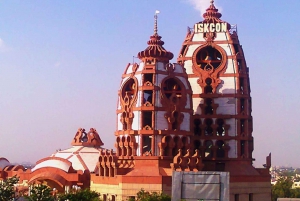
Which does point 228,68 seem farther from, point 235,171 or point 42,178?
point 42,178

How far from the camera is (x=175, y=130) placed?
47344 millimetres

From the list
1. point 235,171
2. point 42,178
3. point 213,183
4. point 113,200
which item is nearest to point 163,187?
point 113,200

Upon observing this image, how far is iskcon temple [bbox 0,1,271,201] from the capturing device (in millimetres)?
46906

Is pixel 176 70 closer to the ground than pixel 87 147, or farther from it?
farther from it

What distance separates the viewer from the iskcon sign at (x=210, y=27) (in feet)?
184

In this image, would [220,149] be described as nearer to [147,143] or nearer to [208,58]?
[208,58]

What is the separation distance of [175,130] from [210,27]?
44.0 feet

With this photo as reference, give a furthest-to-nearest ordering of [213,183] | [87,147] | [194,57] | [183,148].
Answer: [87,147], [194,57], [183,148], [213,183]

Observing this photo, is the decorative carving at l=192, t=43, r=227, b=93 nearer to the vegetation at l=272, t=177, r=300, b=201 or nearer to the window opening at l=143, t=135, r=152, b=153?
the window opening at l=143, t=135, r=152, b=153

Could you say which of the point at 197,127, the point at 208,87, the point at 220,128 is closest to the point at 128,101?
the point at 197,127

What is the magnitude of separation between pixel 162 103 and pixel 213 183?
1977cm

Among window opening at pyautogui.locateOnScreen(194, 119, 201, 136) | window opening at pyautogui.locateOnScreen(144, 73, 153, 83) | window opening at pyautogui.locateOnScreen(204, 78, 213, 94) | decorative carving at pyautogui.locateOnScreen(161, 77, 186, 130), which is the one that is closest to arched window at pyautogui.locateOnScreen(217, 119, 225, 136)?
window opening at pyautogui.locateOnScreen(194, 119, 201, 136)

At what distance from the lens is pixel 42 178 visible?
53188 mm

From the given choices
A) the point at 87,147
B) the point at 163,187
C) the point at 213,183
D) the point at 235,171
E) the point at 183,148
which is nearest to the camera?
the point at 213,183
